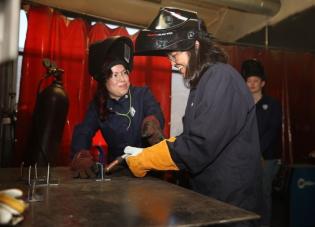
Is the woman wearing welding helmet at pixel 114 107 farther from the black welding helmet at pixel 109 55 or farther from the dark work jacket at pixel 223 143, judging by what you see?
the dark work jacket at pixel 223 143

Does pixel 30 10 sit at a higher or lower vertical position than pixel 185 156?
higher

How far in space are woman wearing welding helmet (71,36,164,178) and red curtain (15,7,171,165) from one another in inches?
29.6

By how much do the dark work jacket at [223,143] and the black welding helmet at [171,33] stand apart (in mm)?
249

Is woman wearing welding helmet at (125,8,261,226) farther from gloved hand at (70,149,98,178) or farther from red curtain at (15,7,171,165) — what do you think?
red curtain at (15,7,171,165)

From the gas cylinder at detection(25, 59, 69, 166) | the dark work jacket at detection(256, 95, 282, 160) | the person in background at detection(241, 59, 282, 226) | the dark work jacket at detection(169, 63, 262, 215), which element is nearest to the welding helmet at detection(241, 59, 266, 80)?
the person in background at detection(241, 59, 282, 226)

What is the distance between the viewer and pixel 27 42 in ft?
9.04

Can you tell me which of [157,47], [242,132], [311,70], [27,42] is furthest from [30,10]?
[311,70]

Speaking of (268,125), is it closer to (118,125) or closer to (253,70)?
(253,70)

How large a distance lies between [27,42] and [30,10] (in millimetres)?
274

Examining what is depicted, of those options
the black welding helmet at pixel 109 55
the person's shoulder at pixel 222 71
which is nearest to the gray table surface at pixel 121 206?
the person's shoulder at pixel 222 71

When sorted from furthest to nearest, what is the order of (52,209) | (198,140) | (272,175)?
(272,175)
(198,140)
(52,209)

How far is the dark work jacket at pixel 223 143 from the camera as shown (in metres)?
1.31

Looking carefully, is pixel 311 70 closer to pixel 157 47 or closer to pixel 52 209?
pixel 157 47

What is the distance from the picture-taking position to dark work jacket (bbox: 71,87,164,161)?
211 centimetres
